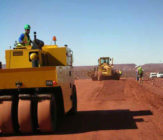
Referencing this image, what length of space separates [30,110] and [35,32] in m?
3.30

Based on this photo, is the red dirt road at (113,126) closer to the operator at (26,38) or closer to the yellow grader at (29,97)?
the yellow grader at (29,97)

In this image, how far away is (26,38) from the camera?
10406mm

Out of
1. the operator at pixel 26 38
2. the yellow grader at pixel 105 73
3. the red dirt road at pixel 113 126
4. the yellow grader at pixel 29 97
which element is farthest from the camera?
the yellow grader at pixel 105 73

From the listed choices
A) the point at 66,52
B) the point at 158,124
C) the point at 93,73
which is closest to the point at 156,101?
the point at 158,124

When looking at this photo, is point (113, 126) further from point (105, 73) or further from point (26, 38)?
point (105, 73)

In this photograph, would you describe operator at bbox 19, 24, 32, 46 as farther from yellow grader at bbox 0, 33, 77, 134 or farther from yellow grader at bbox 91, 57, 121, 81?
yellow grader at bbox 91, 57, 121, 81

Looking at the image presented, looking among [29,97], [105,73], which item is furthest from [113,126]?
[105,73]

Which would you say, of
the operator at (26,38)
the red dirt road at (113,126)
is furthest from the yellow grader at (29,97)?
the operator at (26,38)

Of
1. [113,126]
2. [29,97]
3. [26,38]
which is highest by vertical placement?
[26,38]

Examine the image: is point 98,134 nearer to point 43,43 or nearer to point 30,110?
point 30,110

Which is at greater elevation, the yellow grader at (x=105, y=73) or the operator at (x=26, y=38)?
the operator at (x=26, y=38)

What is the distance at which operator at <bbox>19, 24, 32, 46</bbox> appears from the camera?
10.3 meters

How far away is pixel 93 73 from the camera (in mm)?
36344

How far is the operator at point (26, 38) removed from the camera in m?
10.3
